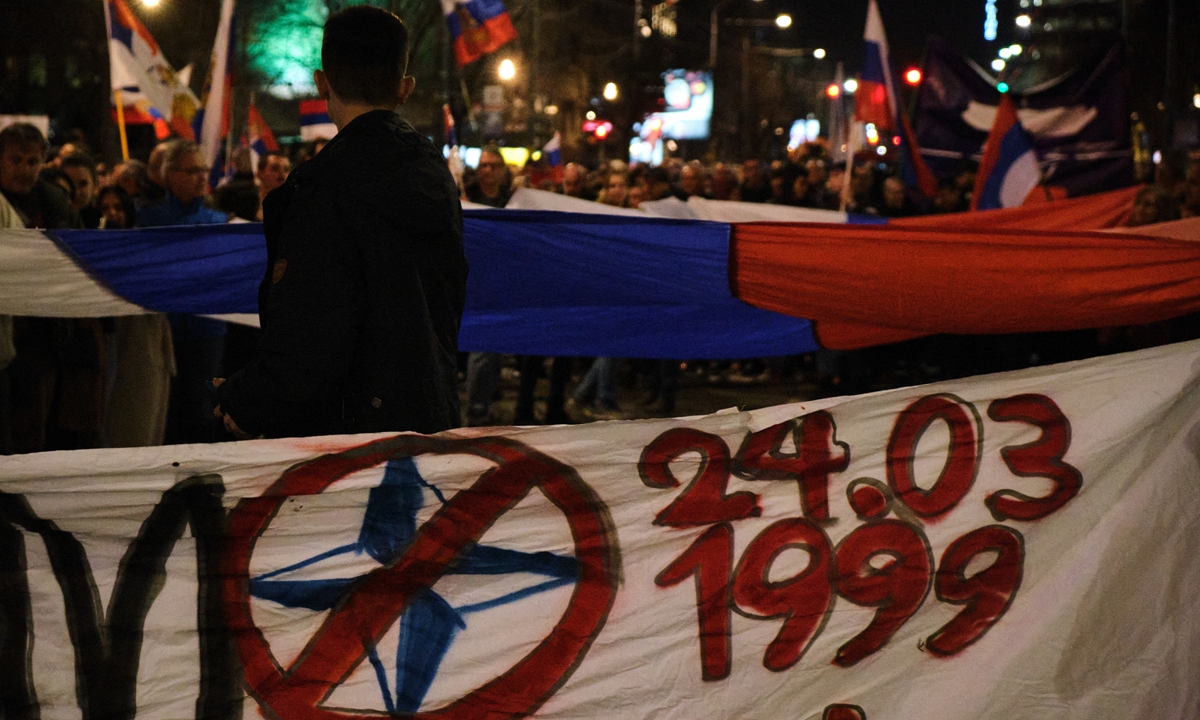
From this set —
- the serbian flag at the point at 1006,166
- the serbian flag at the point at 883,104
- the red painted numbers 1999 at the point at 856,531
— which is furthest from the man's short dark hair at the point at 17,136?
the serbian flag at the point at 883,104

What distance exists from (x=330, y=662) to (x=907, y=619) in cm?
154

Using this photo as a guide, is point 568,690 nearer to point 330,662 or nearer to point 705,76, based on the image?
point 330,662

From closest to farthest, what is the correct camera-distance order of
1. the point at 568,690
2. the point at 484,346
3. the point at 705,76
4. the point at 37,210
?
the point at 568,690 < the point at 484,346 < the point at 37,210 < the point at 705,76

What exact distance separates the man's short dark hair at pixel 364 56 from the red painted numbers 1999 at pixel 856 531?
3.80ft

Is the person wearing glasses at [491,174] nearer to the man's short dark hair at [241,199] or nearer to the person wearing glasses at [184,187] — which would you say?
the man's short dark hair at [241,199]

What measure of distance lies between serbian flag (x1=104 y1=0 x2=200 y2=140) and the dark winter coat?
857cm

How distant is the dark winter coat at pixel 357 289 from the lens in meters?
3.08

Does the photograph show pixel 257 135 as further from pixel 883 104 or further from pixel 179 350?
pixel 179 350

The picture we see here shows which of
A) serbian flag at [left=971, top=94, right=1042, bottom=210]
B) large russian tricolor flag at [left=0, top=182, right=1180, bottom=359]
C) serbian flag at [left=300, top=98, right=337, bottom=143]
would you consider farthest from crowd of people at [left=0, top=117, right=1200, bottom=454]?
serbian flag at [left=300, top=98, right=337, bottom=143]

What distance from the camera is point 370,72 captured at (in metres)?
3.28

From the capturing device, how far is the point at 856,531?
3721mm

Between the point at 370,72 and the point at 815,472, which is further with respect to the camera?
the point at 815,472

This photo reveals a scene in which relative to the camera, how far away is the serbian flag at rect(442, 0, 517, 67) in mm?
13344

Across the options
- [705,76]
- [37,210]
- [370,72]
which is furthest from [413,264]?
[705,76]
